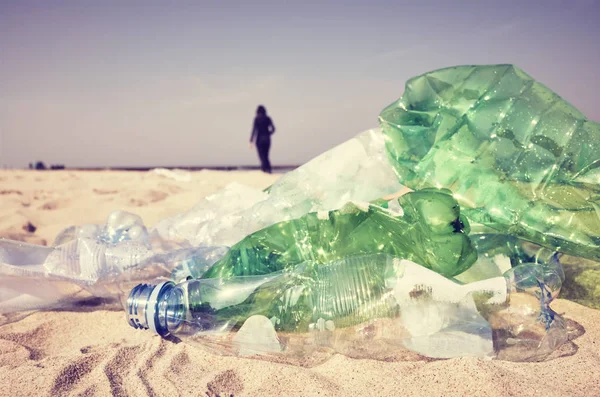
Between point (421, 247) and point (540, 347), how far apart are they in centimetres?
39

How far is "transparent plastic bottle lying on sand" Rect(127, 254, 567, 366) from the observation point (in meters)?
1.06

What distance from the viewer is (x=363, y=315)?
1.12 m

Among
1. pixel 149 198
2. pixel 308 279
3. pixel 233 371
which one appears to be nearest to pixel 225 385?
pixel 233 371

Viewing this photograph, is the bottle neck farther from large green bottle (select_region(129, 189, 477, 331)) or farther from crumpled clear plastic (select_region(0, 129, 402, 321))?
crumpled clear plastic (select_region(0, 129, 402, 321))

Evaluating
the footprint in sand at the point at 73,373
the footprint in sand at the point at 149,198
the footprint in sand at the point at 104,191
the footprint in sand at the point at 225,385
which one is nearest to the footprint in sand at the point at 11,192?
the footprint in sand at the point at 104,191

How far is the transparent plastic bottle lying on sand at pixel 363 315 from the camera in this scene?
1.06 m

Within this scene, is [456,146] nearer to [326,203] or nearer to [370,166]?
[370,166]

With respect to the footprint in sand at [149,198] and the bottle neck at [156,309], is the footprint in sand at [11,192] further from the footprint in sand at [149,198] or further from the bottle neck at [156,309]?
the bottle neck at [156,309]

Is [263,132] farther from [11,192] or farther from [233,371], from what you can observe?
[233,371]

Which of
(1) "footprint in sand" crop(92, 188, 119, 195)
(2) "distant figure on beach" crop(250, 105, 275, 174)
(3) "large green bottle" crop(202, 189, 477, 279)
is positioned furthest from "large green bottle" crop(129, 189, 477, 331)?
(2) "distant figure on beach" crop(250, 105, 275, 174)

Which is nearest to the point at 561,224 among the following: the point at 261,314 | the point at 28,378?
the point at 261,314

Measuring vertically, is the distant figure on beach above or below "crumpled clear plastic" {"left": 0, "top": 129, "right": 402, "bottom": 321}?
above

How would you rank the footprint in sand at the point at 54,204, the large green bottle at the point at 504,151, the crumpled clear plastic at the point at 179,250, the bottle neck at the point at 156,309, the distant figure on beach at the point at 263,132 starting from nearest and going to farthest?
the bottle neck at the point at 156,309 < the large green bottle at the point at 504,151 < the crumpled clear plastic at the point at 179,250 < the footprint in sand at the point at 54,204 < the distant figure on beach at the point at 263,132

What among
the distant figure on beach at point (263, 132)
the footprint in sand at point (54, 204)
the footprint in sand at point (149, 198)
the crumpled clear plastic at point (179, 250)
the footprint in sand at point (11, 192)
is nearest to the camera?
the crumpled clear plastic at point (179, 250)
